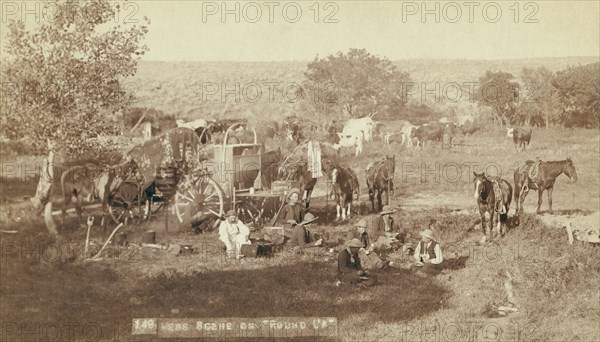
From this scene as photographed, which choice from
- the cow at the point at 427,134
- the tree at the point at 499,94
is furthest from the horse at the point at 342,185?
the tree at the point at 499,94

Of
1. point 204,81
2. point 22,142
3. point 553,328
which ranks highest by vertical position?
point 204,81

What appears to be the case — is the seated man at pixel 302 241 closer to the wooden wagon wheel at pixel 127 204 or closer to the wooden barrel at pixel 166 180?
the wooden barrel at pixel 166 180

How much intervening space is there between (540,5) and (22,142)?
7.30 m

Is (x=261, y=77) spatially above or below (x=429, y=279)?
above

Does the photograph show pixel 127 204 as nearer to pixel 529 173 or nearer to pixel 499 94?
pixel 499 94

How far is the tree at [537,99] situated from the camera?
28.0 feet

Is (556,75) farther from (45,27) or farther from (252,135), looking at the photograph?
(45,27)

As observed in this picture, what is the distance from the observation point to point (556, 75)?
8.56m

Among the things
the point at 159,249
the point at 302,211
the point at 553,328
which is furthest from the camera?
the point at 302,211

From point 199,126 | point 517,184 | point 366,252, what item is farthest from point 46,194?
point 517,184

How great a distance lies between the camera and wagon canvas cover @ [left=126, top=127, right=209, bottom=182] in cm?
789

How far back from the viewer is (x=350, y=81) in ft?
26.5

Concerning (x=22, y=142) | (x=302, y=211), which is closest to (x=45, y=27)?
(x=22, y=142)

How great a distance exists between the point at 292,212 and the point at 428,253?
1.95 metres
